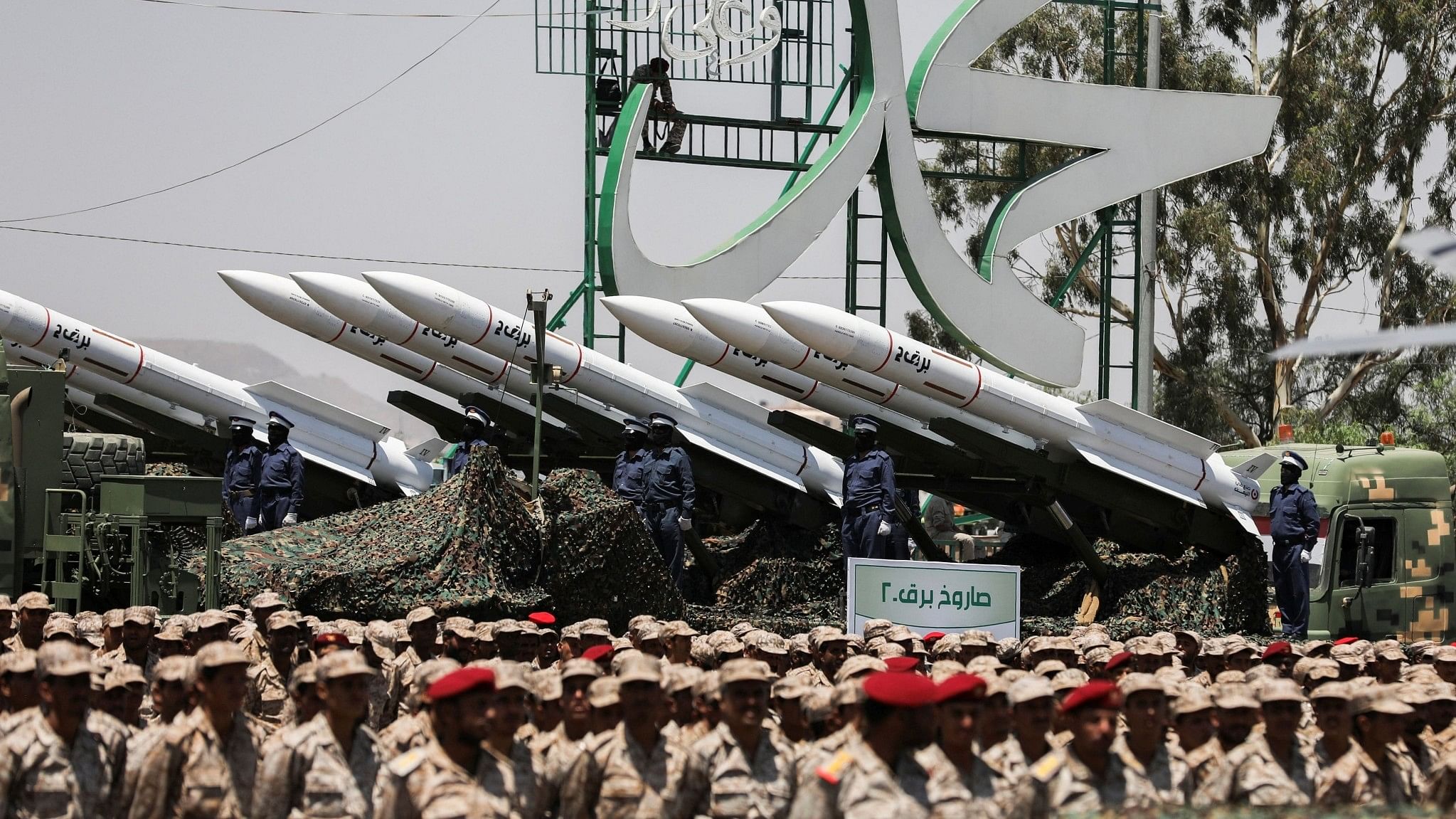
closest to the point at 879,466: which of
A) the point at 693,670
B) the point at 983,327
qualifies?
the point at 983,327

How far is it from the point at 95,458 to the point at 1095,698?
787 cm

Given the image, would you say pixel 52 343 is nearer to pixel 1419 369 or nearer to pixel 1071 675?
pixel 1071 675

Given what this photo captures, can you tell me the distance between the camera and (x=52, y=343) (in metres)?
14.7

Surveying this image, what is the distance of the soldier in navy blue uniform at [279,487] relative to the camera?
14.3m

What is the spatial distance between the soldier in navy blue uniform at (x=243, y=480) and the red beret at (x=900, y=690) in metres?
10.5

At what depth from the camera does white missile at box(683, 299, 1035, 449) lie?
13.7 metres

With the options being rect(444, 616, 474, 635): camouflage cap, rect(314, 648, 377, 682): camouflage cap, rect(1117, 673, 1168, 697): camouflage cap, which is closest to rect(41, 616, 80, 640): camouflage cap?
rect(444, 616, 474, 635): camouflage cap

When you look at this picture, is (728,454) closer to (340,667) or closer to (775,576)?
(775,576)

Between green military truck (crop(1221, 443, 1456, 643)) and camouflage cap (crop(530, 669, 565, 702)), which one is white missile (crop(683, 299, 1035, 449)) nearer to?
green military truck (crop(1221, 443, 1456, 643))

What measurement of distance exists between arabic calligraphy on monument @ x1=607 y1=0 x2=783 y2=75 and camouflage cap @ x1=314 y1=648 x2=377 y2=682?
11342mm

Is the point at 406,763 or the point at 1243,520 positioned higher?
the point at 406,763

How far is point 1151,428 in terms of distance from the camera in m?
14.1

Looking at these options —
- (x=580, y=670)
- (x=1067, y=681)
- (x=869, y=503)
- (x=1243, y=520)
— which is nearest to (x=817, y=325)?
(x=869, y=503)

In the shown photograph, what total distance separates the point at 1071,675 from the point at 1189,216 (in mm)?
21817
